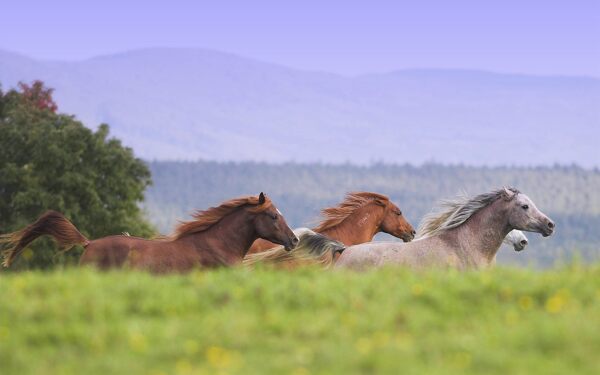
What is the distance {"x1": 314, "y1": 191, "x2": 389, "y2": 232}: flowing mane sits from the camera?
793 inches

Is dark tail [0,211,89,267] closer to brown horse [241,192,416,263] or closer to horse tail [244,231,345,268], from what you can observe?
horse tail [244,231,345,268]

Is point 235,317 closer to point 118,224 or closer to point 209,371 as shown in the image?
point 209,371

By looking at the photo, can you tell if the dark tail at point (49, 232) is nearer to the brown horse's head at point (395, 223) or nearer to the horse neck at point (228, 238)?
the horse neck at point (228, 238)

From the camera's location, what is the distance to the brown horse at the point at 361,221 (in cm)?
2003

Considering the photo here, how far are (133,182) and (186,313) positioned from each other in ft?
130

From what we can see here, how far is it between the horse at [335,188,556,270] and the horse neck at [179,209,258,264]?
1.32 meters

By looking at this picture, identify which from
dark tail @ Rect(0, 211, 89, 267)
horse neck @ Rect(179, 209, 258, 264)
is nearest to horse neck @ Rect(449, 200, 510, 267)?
horse neck @ Rect(179, 209, 258, 264)

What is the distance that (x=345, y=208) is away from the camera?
20359 mm

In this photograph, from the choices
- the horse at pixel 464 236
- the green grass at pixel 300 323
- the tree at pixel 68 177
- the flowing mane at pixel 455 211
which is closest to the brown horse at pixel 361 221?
the flowing mane at pixel 455 211

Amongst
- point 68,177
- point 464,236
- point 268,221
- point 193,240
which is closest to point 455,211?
point 464,236

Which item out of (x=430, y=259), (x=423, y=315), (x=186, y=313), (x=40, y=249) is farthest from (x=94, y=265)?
(x=40, y=249)

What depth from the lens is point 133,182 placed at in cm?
4922

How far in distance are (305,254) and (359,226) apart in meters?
3.03

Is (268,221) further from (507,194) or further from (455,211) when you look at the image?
(507,194)
